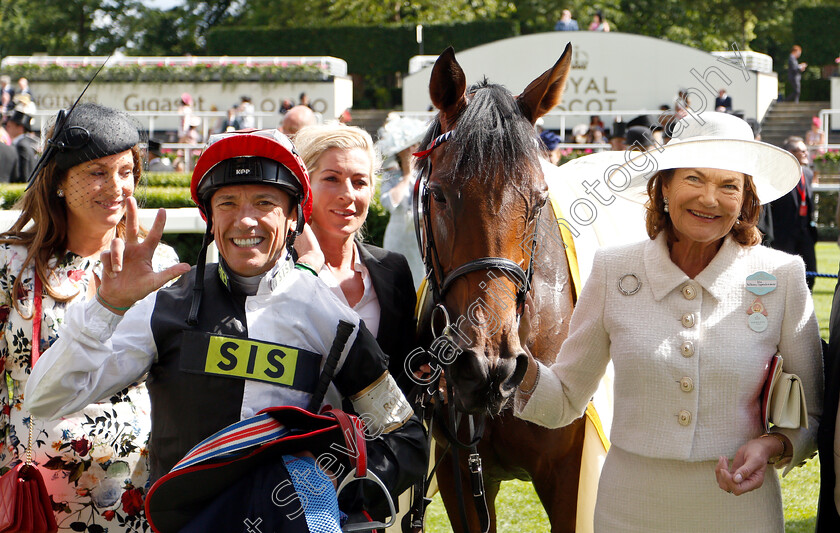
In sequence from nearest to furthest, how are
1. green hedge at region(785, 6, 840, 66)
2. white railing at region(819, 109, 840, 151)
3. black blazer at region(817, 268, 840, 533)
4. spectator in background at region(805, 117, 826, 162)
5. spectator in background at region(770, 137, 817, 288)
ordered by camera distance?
black blazer at region(817, 268, 840, 533) < spectator in background at region(770, 137, 817, 288) < white railing at region(819, 109, 840, 151) < spectator in background at region(805, 117, 826, 162) < green hedge at region(785, 6, 840, 66)

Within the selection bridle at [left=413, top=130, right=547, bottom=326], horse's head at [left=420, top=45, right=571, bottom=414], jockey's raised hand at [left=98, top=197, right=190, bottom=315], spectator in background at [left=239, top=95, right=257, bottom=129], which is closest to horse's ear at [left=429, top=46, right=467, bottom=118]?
horse's head at [left=420, top=45, right=571, bottom=414]

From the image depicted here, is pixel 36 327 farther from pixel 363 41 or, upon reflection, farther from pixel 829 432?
pixel 363 41

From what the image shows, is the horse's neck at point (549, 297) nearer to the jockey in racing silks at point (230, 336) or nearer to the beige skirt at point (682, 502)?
the beige skirt at point (682, 502)

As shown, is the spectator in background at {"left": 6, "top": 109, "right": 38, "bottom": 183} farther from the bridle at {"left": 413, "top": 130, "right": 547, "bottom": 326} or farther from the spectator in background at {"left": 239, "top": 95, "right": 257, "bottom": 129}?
the bridle at {"left": 413, "top": 130, "right": 547, "bottom": 326}

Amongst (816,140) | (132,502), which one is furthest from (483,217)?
(816,140)

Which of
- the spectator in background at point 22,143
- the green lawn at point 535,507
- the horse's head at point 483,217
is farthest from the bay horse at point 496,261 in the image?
the spectator in background at point 22,143

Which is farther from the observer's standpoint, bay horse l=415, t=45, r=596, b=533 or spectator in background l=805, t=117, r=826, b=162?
spectator in background l=805, t=117, r=826, b=162

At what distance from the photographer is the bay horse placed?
96.8 inches

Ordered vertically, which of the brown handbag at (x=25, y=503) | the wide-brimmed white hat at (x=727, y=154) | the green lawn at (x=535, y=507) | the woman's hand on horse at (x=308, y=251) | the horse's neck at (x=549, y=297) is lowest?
the green lawn at (x=535, y=507)

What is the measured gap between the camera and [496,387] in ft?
7.98

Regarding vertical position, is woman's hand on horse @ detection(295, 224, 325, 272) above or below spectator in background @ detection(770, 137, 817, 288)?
above

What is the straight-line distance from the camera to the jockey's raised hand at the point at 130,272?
1.98 metres

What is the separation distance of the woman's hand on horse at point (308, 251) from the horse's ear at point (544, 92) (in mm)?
836

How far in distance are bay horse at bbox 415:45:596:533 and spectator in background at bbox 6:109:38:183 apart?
1077cm
